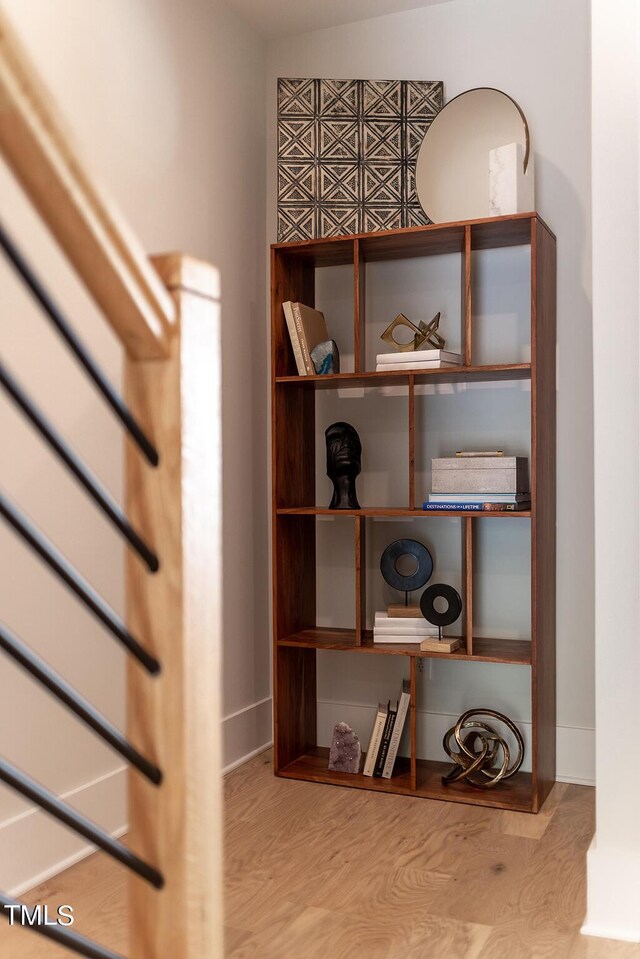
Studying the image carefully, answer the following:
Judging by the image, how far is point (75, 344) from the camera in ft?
2.12

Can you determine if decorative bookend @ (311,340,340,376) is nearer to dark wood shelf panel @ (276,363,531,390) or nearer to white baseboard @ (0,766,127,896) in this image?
dark wood shelf panel @ (276,363,531,390)

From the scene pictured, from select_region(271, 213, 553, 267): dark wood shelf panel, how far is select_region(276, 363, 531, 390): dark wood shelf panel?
42 cm

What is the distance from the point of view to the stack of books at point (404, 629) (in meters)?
2.87

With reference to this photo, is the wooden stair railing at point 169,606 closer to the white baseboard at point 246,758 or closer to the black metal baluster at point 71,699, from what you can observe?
the black metal baluster at point 71,699

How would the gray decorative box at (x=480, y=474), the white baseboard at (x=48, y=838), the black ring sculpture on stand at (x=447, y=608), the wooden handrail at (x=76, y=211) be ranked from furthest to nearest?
1. the black ring sculpture on stand at (x=447, y=608)
2. the gray decorative box at (x=480, y=474)
3. the white baseboard at (x=48, y=838)
4. the wooden handrail at (x=76, y=211)

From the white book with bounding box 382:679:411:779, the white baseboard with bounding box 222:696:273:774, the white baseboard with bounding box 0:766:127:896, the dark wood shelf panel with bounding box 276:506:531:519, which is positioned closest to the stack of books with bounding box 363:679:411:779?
the white book with bounding box 382:679:411:779

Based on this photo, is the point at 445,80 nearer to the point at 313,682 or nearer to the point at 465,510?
the point at 465,510

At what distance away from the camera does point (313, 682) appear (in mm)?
3207

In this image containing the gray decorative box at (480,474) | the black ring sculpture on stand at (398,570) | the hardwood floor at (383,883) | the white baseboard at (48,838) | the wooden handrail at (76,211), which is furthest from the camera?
the black ring sculpture on stand at (398,570)

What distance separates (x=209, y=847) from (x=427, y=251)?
2.51 m

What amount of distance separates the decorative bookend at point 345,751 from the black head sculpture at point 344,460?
2.45 feet

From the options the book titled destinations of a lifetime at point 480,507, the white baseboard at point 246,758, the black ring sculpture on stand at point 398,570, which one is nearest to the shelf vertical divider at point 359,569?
the black ring sculpture on stand at point 398,570

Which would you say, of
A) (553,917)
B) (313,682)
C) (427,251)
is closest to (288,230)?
Answer: (427,251)

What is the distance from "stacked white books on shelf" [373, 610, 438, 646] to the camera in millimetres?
2873
